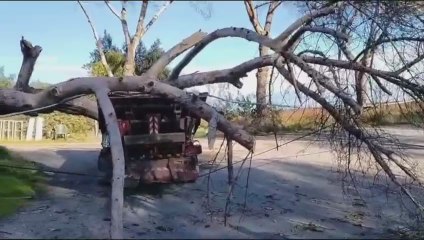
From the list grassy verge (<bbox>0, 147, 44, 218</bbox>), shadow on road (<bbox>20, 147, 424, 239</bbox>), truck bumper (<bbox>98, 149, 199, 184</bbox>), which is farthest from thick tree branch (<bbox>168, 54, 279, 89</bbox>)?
grassy verge (<bbox>0, 147, 44, 218</bbox>)

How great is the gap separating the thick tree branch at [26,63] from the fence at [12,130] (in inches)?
553

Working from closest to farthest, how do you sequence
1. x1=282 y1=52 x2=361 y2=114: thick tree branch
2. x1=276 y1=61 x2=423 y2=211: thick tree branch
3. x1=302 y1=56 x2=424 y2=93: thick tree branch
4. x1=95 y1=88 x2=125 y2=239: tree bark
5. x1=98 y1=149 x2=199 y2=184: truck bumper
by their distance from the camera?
x1=95 y1=88 x2=125 y2=239: tree bark
x1=282 y1=52 x2=361 y2=114: thick tree branch
x1=302 y1=56 x2=424 y2=93: thick tree branch
x1=276 y1=61 x2=423 y2=211: thick tree branch
x1=98 y1=149 x2=199 y2=184: truck bumper

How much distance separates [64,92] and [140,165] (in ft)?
6.09

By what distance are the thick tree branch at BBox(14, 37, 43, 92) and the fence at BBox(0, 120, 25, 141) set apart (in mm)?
14035

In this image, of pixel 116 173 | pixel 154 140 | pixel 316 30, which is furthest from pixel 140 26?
pixel 116 173

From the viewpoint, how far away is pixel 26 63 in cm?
922

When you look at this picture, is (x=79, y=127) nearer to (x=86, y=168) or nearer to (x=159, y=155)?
(x=86, y=168)

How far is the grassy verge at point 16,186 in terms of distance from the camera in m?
8.57

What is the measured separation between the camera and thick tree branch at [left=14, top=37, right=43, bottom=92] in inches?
359

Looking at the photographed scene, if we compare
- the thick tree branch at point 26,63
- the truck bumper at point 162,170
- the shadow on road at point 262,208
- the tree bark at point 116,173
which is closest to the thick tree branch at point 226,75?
the truck bumper at point 162,170

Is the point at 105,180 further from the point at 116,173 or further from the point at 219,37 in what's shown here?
the point at 116,173

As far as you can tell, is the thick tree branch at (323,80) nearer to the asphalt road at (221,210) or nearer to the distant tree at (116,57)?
the asphalt road at (221,210)

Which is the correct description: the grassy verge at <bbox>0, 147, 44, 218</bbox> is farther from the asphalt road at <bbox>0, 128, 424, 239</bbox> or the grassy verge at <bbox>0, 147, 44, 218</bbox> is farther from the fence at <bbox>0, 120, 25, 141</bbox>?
the fence at <bbox>0, 120, 25, 141</bbox>

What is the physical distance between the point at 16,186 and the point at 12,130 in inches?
547
